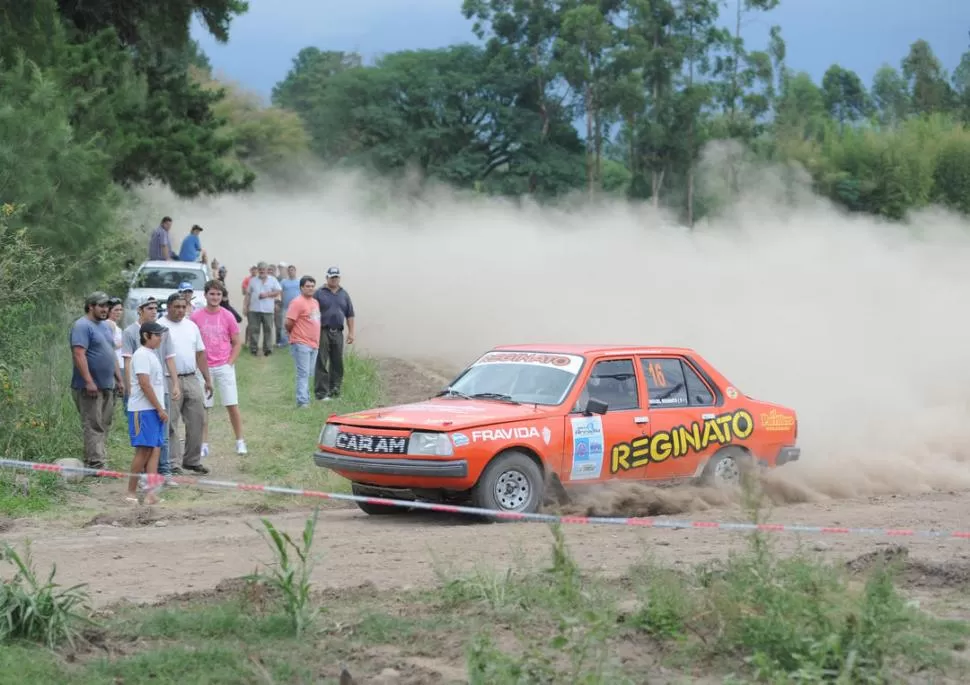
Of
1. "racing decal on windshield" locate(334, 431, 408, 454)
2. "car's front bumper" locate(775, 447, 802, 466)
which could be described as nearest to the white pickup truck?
"racing decal on windshield" locate(334, 431, 408, 454)

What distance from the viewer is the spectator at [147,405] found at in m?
11.5

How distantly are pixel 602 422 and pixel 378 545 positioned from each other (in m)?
2.69

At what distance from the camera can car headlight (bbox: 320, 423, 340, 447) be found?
11006 millimetres

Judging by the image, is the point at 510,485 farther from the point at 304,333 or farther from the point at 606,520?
the point at 304,333

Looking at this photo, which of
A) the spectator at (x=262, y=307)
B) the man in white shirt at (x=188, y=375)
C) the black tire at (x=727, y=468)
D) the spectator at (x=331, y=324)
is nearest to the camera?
the black tire at (x=727, y=468)

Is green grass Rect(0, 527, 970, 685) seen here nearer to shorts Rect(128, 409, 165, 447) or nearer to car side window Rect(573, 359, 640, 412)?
car side window Rect(573, 359, 640, 412)

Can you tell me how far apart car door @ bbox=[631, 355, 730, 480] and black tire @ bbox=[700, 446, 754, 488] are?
0.10 meters

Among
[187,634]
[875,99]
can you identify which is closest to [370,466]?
[187,634]

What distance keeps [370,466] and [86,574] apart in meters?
2.83

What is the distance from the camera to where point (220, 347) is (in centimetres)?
1425

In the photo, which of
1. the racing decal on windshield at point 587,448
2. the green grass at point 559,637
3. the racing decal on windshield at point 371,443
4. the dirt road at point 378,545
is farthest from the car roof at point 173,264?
the green grass at point 559,637

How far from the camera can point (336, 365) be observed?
18.1 meters

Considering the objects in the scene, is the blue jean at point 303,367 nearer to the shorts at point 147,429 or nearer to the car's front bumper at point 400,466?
the shorts at point 147,429

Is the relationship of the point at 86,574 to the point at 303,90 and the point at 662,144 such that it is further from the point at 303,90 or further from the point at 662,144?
the point at 303,90
